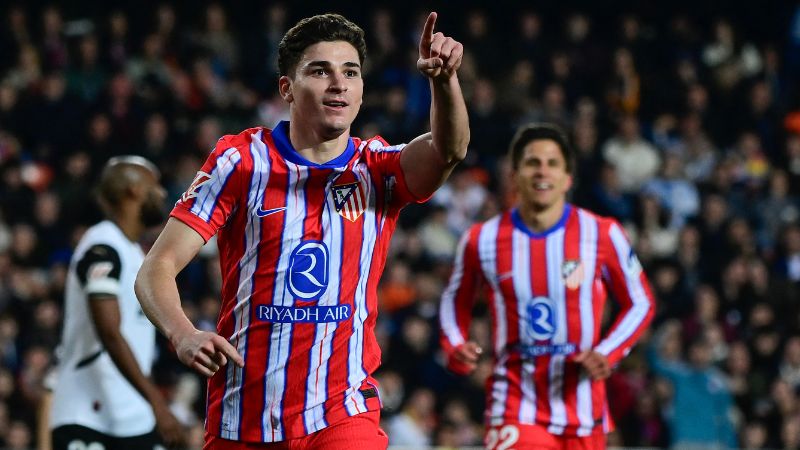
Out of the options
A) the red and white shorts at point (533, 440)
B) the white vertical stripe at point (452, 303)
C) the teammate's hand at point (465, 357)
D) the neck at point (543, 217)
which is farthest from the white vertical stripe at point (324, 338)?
the neck at point (543, 217)

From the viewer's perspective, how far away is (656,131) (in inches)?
582

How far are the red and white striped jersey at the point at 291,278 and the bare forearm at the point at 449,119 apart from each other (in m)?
0.32

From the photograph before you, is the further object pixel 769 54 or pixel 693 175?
pixel 769 54

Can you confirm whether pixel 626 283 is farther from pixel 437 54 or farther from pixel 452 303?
pixel 437 54

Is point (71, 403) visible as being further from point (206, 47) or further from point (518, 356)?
point (206, 47)

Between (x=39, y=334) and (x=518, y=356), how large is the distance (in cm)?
609

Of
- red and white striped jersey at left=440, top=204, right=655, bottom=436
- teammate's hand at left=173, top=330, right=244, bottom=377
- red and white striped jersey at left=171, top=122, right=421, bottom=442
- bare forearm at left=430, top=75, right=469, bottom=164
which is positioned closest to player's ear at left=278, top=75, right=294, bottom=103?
red and white striped jersey at left=171, top=122, right=421, bottom=442

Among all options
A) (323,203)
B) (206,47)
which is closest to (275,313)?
(323,203)

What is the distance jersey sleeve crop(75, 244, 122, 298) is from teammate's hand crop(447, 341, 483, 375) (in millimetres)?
1656

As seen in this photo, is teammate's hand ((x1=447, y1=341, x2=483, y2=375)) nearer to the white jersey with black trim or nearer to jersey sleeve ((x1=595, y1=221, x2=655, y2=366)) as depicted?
jersey sleeve ((x1=595, y1=221, x2=655, y2=366))

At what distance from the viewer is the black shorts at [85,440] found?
5977 mm

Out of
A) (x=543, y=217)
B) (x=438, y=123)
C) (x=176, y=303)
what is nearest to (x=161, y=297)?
(x=176, y=303)

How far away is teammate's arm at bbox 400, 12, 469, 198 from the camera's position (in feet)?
13.2

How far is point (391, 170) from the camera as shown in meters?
4.54
